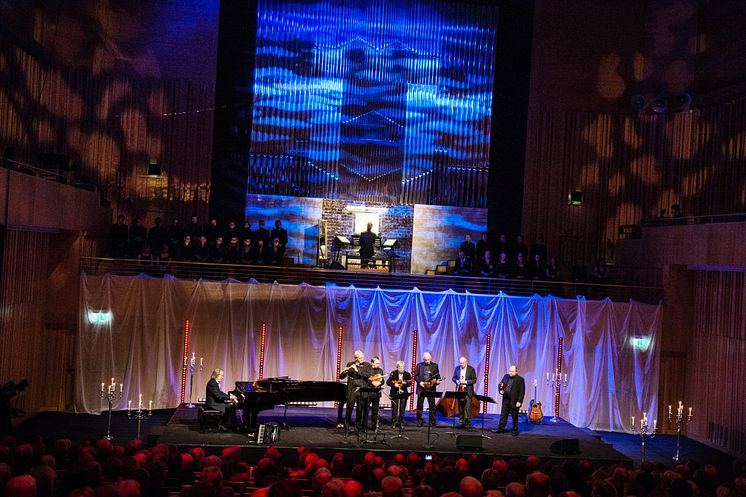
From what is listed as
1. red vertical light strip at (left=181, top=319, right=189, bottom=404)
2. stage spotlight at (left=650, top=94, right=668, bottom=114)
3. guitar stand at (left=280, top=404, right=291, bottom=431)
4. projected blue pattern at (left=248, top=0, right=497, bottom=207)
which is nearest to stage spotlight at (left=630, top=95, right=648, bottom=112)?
stage spotlight at (left=650, top=94, right=668, bottom=114)

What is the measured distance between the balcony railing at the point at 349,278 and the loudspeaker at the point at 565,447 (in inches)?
240

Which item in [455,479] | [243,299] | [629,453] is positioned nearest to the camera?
[455,479]

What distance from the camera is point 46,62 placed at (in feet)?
68.3

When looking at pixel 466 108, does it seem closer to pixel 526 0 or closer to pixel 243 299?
pixel 526 0

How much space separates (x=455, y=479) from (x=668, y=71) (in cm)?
1868

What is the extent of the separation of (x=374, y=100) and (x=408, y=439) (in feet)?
39.0

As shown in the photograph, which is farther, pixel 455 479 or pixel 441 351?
pixel 441 351

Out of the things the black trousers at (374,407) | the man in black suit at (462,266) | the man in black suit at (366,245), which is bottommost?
the black trousers at (374,407)

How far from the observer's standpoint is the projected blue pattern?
23.6m

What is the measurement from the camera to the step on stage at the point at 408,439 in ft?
47.7

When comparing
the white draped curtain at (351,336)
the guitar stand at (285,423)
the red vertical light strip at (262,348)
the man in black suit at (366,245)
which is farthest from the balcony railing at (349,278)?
the guitar stand at (285,423)

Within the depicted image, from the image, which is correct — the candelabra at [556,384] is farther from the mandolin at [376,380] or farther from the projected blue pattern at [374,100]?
the projected blue pattern at [374,100]

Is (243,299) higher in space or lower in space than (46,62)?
lower

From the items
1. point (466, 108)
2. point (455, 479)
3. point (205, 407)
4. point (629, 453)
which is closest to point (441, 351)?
point (629, 453)
